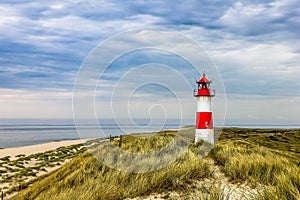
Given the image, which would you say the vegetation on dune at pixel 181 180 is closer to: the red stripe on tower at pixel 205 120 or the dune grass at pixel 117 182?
the dune grass at pixel 117 182

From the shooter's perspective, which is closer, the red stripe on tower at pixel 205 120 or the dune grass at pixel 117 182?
the dune grass at pixel 117 182

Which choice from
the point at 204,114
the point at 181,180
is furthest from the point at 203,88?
the point at 181,180

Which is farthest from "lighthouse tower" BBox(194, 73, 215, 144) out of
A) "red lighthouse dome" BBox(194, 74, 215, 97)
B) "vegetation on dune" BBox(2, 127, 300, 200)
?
"vegetation on dune" BBox(2, 127, 300, 200)

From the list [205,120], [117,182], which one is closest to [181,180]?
[117,182]

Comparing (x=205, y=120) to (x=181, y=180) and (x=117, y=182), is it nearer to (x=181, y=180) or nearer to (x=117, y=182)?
(x=181, y=180)

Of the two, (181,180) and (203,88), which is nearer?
(181,180)

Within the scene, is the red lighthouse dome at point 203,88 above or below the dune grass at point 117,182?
above

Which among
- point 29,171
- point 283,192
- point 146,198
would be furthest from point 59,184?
point 29,171

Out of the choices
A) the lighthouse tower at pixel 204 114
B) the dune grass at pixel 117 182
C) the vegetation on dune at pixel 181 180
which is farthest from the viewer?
the lighthouse tower at pixel 204 114

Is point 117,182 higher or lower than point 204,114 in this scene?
lower

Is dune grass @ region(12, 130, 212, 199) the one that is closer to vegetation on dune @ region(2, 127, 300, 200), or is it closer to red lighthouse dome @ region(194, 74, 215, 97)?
vegetation on dune @ region(2, 127, 300, 200)

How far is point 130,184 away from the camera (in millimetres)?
6445

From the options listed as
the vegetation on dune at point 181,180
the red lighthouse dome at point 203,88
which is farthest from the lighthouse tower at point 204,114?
the vegetation on dune at point 181,180

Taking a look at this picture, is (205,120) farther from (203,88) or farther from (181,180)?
(181,180)
